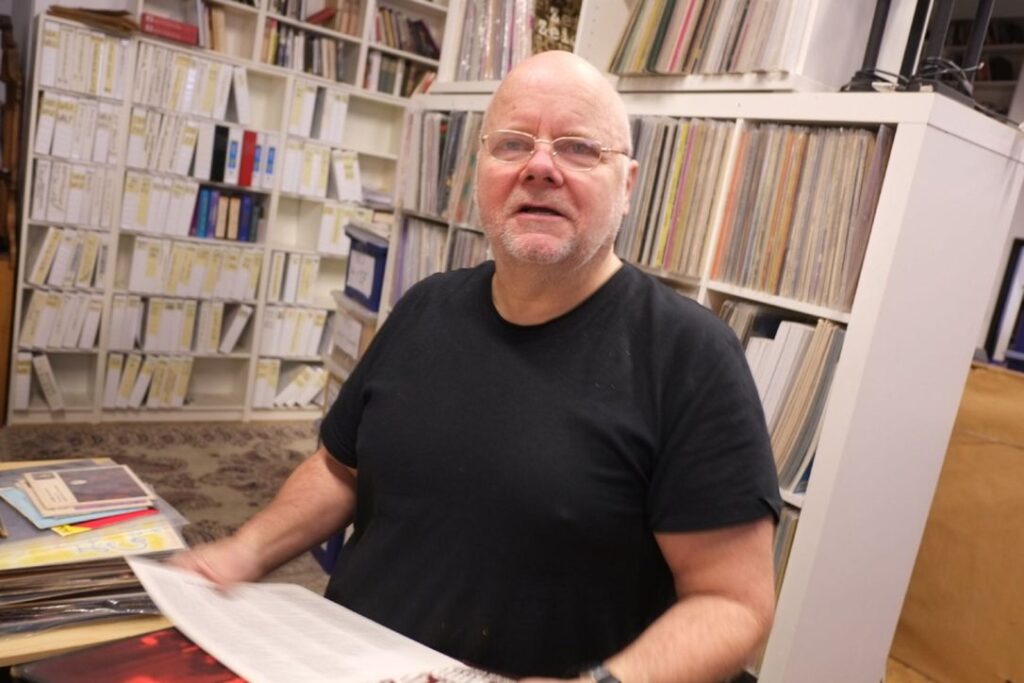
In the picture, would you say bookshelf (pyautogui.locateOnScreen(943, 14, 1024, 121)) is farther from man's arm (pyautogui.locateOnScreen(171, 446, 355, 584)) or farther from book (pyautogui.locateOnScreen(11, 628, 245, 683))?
book (pyautogui.locateOnScreen(11, 628, 245, 683))

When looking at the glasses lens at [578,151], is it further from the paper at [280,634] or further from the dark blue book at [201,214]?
the dark blue book at [201,214]

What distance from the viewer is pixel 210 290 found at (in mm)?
4402

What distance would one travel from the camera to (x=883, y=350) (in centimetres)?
150

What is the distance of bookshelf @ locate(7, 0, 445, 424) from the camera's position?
12.7 ft

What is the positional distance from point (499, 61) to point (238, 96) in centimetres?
222

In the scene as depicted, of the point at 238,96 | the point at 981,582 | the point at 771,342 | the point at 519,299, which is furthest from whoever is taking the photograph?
the point at 238,96

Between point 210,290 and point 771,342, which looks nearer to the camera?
point 771,342

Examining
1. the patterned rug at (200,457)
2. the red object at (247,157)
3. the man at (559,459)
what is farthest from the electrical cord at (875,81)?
the red object at (247,157)

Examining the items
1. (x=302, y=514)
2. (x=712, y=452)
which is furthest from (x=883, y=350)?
(x=302, y=514)

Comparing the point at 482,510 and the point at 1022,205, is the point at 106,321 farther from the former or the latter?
the point at 1022,205

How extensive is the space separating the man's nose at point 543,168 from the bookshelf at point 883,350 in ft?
2.29

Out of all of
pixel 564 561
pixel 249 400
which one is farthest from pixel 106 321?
pixel 564 561

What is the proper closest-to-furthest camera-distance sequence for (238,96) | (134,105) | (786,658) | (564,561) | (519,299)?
(564,561), (519,299), (786,658), (134,105), (238,96)

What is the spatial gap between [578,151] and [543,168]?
6 centimetres
